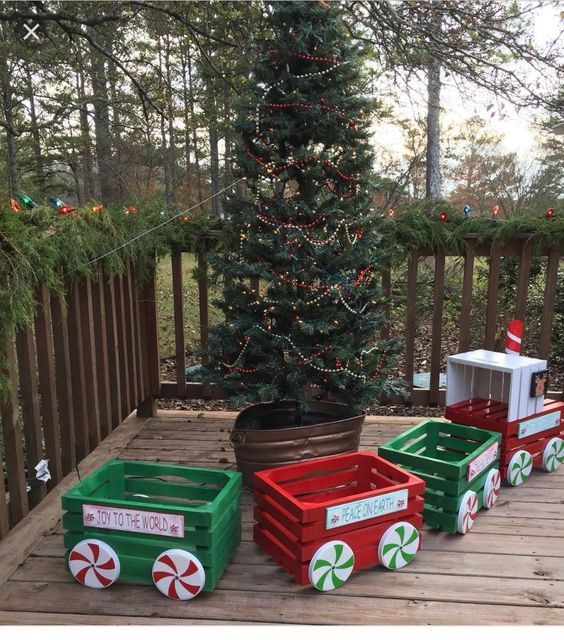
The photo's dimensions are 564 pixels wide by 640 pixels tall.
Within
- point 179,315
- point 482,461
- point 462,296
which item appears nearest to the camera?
point 482,461

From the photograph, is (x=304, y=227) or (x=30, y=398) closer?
(x=30, y=398)

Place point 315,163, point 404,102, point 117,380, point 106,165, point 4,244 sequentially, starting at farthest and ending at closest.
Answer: point 106,165, point 404,102, point 117,380, point 315,163, point 4,244

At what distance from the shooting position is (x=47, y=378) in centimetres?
244

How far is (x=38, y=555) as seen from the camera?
2100 mm

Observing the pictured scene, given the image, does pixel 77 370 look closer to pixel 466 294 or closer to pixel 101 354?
pixel 101 354

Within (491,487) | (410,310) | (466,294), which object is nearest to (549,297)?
(466,294)

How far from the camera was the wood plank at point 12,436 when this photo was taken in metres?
2.04

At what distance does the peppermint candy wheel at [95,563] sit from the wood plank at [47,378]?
77 cm

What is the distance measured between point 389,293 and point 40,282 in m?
2.24

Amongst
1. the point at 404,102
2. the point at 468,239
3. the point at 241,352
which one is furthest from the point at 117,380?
the point at 404,102

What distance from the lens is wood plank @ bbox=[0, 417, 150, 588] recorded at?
205 cm

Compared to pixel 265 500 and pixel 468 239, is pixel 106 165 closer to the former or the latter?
pixel 468 239

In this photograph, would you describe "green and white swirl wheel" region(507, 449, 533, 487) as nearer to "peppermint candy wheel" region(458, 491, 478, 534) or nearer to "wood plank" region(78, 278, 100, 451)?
"peppermint candy wheel" region(458, 491, 478, 534)

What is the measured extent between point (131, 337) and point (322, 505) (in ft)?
6.48
